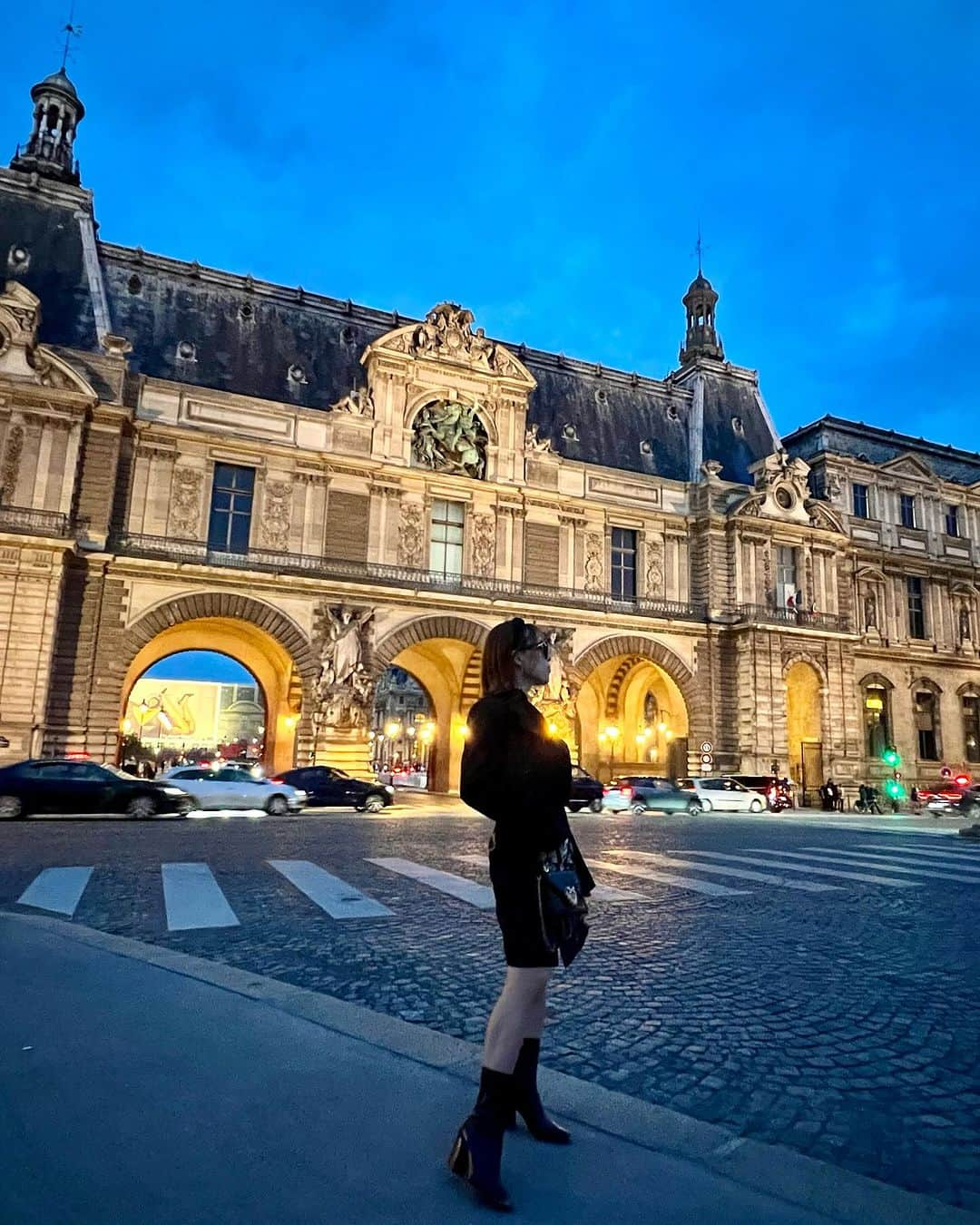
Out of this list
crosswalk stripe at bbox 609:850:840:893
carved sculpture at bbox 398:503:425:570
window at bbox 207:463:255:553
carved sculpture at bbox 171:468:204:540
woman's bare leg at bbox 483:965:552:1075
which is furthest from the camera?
carved sculpture at bbox 398:503:425:570

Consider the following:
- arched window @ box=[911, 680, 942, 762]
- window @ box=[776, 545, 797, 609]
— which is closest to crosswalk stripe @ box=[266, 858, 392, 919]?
window @ box=[776, 545, 797, 609]

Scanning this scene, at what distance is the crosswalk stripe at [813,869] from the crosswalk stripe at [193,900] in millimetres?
7419

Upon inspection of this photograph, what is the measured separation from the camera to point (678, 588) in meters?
37.1

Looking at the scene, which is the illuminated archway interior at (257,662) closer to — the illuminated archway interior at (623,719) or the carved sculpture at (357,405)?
the carved sculpture at (357,405)

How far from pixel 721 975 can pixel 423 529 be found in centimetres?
2769

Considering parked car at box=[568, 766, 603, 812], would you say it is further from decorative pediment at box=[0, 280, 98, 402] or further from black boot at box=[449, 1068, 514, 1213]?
black boot at box=[449, 1068, 514, 1213]

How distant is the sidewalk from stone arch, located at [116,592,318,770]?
25.2 metres

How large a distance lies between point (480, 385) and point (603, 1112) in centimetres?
3330

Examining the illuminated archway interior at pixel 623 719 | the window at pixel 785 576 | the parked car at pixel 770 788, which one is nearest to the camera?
the parked car at pixel 770 788

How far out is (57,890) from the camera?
28.0 ft

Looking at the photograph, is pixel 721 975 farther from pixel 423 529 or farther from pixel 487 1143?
pixel 423 529

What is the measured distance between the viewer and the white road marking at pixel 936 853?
13.2 m

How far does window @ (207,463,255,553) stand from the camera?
30.1 metres

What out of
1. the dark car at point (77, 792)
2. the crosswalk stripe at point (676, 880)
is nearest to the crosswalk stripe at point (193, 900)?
the crosswalk stripe at point (676, 880)
